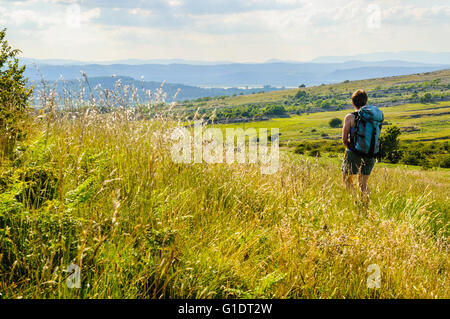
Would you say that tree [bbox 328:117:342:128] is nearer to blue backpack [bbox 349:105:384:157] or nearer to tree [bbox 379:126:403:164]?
tree [bbox 379:126:403:164]

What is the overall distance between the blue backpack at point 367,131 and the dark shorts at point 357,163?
0.09 meters

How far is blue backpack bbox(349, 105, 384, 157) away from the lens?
253 inches

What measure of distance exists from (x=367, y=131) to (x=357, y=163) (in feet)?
2.19

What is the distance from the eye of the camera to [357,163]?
21.6 ft

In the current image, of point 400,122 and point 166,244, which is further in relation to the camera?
point 400,122

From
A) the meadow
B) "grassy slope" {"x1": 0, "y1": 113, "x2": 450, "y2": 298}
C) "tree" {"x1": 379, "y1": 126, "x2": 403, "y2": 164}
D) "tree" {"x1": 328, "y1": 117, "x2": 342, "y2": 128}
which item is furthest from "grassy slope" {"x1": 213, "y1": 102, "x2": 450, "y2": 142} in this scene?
"grassy slope" {"x1": 0, "y1": 113, "x2": 450, "y2": 298}

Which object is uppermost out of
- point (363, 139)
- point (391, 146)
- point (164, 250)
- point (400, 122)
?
point (363, 139)

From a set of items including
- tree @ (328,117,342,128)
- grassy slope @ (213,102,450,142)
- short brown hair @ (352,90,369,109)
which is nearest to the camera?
short brown hair @ (352,90,369,109)

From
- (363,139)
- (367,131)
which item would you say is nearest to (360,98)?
(367,131)

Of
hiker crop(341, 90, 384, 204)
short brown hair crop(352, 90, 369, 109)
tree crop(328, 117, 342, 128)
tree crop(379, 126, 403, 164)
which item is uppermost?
short brown hair crop(352, 90, 369, 109)

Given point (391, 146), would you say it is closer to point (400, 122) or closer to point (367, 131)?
point (367, 131)

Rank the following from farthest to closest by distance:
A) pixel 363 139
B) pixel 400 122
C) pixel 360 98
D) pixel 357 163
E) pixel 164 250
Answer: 1. pixel 400 122
2. pixel 360 98
3. pixel 357 163
4. pixel 363 139
5. pixel 164 250

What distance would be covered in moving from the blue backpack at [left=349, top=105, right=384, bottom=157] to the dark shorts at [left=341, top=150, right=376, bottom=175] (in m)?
0.09
